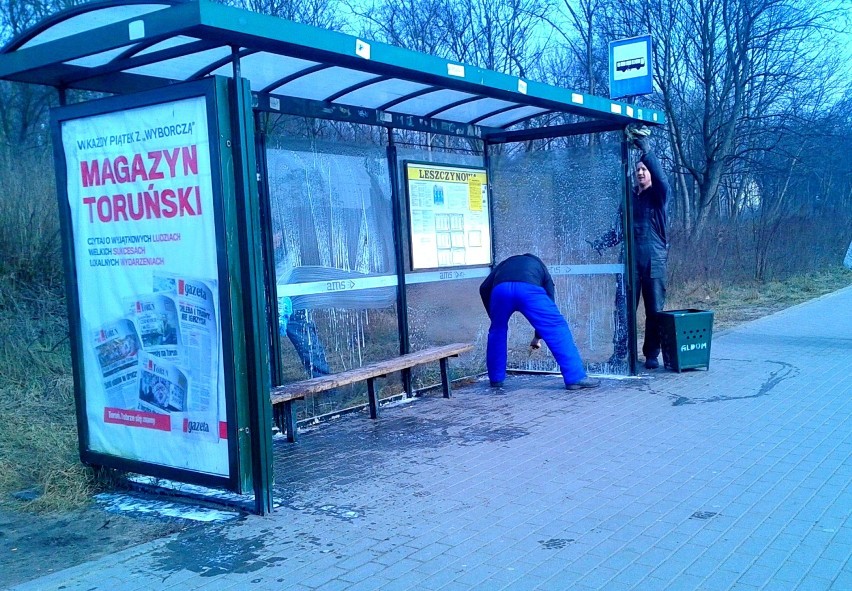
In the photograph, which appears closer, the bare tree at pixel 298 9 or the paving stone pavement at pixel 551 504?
the paving stone pavement at pixel 551 504

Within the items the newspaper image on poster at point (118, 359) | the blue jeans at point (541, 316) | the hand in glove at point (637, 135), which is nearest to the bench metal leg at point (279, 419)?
the newspaper image on poster at point (118, 359)

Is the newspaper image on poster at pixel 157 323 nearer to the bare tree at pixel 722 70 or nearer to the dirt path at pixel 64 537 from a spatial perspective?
the dirt path at pixel 64 537

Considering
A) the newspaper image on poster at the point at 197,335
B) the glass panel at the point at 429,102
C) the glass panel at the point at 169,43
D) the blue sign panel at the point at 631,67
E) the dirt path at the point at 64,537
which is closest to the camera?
the dirt path at the point at 64,537

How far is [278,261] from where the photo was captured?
6922 mm

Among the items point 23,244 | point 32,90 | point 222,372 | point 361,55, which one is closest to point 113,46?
point 361,55

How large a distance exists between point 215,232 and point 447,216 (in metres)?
4.41

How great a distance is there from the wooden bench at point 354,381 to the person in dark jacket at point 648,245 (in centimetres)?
178

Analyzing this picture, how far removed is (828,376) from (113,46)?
758 centimetres

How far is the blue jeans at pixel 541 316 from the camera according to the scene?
8.31 metres

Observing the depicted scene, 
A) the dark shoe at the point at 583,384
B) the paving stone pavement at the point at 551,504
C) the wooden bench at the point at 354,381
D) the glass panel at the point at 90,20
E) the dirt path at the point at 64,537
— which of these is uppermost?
the glass panel at the point at 90,20

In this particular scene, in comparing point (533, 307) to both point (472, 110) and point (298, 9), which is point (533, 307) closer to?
point (472, 110)

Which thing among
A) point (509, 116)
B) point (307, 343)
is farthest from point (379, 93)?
point (307, 343)

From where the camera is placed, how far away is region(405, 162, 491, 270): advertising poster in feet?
28.1

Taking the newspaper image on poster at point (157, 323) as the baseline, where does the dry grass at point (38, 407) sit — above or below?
below
